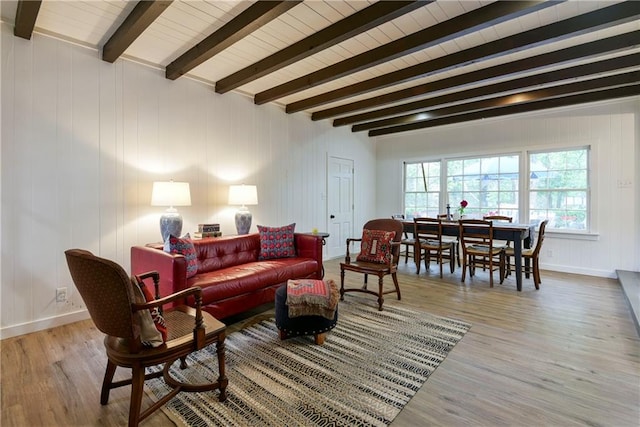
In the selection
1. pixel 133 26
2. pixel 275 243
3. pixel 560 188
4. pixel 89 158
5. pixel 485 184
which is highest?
pixel 133 26

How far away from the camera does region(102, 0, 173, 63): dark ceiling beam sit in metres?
2.26

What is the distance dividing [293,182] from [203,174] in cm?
167

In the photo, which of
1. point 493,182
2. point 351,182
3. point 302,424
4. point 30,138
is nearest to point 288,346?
point 302,424

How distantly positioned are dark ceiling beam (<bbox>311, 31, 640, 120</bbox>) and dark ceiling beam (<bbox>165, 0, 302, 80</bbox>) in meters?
2.55

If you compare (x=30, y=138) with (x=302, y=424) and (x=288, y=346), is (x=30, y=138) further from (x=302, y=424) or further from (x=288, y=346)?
(x=302, y=424)

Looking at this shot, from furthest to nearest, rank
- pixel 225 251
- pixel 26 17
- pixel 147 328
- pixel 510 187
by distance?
pixel 510 187, pixel 225 251, pixel 26 17, pixel 147 328

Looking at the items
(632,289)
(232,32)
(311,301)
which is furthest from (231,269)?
(632,289)

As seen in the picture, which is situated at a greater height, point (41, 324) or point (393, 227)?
point (393, 227)

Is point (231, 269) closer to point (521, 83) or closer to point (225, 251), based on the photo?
point (225, 251)

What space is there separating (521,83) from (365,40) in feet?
7.73

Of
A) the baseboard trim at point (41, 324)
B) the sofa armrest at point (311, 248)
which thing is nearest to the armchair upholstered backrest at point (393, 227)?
the sofa armrest at point (311, 248)

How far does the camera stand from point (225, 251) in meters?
3.43

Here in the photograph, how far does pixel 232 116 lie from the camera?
170 inches

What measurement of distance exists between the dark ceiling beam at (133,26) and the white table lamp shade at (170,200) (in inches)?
52.0
